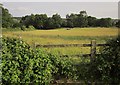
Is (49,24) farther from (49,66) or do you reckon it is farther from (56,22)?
(49,66)

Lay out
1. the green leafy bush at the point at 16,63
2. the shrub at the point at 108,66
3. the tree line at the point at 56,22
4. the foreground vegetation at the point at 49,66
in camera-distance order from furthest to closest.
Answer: the tree line at the point at 56,22 → the shrub at the point at 108,66 → the foreground vegetation at the point at 49,66 → the green leafy bush at the point at 16,63

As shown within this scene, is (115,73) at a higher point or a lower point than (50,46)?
lower

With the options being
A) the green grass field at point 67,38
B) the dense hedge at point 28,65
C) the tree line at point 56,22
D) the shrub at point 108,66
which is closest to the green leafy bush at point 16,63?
the dense hedge at point 28,65

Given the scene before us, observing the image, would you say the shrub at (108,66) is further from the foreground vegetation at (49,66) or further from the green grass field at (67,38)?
the green grass field at (67,38)

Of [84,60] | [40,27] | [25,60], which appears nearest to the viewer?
[25,60]

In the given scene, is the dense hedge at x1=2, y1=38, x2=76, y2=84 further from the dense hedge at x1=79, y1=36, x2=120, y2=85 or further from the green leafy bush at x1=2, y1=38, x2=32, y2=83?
the dense hedge at x1=79, y1=36, x2=120, y2=85

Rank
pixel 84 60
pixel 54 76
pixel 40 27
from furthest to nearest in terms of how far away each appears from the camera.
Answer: pixel 40 27 → pixel 84 60 → pixel 54 76

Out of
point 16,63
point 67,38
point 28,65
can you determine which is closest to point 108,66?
point 28,65

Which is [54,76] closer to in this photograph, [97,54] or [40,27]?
[97,54]

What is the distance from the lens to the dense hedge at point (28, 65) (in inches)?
319

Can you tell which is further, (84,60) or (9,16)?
(9,16)

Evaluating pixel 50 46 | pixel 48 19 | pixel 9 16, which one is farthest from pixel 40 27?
pixel 50 46

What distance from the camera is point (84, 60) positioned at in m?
9.65

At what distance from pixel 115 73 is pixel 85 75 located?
90 centimetres
